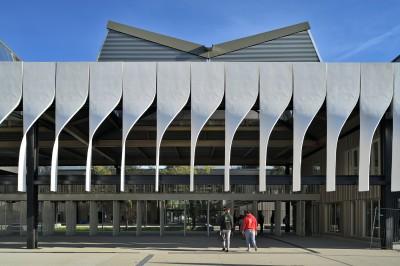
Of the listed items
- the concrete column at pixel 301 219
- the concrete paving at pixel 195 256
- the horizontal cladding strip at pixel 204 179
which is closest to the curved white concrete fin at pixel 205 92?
the horizontal cladding strip at pixel 204 179

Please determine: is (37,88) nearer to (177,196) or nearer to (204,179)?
(204,179)

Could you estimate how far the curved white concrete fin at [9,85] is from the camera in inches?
845

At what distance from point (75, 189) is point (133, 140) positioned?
7176 millimetres

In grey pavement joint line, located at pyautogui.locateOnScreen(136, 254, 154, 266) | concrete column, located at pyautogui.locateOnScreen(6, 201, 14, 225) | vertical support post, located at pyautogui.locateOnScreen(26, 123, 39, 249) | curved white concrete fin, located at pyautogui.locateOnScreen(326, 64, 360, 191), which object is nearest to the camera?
grey pavement joint line, located at pyautogui.locateOnScreen(136, 254, 154, 266)

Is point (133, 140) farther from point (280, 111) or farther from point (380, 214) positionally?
point (380, 214)

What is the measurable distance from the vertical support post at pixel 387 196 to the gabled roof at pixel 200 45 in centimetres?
1279

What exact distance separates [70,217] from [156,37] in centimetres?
1164

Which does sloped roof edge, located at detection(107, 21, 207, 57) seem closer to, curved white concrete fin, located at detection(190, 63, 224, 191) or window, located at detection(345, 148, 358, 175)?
window, located at detection(345, 148, 358, 175)

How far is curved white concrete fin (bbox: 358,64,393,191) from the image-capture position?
21.5 meters

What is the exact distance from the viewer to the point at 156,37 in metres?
33.2

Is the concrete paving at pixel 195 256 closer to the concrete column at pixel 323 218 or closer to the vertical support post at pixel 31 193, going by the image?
the vertical support post at pixel 31 193

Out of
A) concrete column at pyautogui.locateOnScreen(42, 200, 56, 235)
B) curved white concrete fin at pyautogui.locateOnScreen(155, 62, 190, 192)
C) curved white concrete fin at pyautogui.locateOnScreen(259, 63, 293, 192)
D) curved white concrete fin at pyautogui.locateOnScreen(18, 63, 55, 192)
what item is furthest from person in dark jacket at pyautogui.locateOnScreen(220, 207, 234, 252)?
concrete column at pyautogui.locateOnScreen(42, 200, 56, 235)

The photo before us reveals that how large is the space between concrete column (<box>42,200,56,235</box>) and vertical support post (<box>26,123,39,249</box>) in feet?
40.1

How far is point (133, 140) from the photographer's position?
98.2 ft
